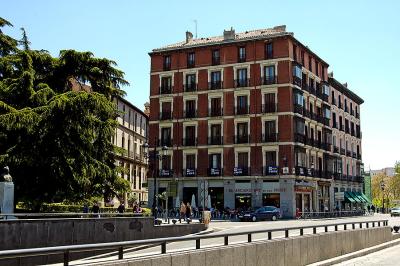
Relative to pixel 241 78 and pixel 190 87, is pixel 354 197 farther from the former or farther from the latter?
pixel 190 87

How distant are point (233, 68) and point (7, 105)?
113 ft

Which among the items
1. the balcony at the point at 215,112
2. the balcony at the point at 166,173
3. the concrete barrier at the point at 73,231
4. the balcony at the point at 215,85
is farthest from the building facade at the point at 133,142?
the concrete barrier at the point at 73,231

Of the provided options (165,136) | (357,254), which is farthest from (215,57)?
(357,254)

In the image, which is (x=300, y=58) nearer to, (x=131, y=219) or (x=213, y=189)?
(x=213, y=189)

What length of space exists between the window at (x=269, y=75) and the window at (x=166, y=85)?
11.3 m

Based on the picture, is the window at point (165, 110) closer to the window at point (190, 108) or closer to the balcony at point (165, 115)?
the balcony at point (165, 115)

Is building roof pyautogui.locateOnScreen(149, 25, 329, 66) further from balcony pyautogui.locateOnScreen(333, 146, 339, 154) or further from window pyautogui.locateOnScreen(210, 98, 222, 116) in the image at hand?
balcony pyautogui.locateOnScreen(333, 146, 339, 154)

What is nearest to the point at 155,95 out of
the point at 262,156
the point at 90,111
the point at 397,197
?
the point at 262,156

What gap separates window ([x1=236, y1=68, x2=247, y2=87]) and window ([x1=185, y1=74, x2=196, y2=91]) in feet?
17.0

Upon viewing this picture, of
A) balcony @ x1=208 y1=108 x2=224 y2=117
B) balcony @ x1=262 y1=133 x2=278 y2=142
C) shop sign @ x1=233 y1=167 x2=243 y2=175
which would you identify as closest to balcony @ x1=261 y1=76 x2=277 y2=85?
balcony @ x1=208 y1=108 x2=224 y2=117

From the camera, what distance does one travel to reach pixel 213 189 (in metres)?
53.2

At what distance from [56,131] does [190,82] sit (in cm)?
3419

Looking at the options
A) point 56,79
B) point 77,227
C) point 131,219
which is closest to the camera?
point 77,227

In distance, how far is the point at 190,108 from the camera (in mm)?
55688
